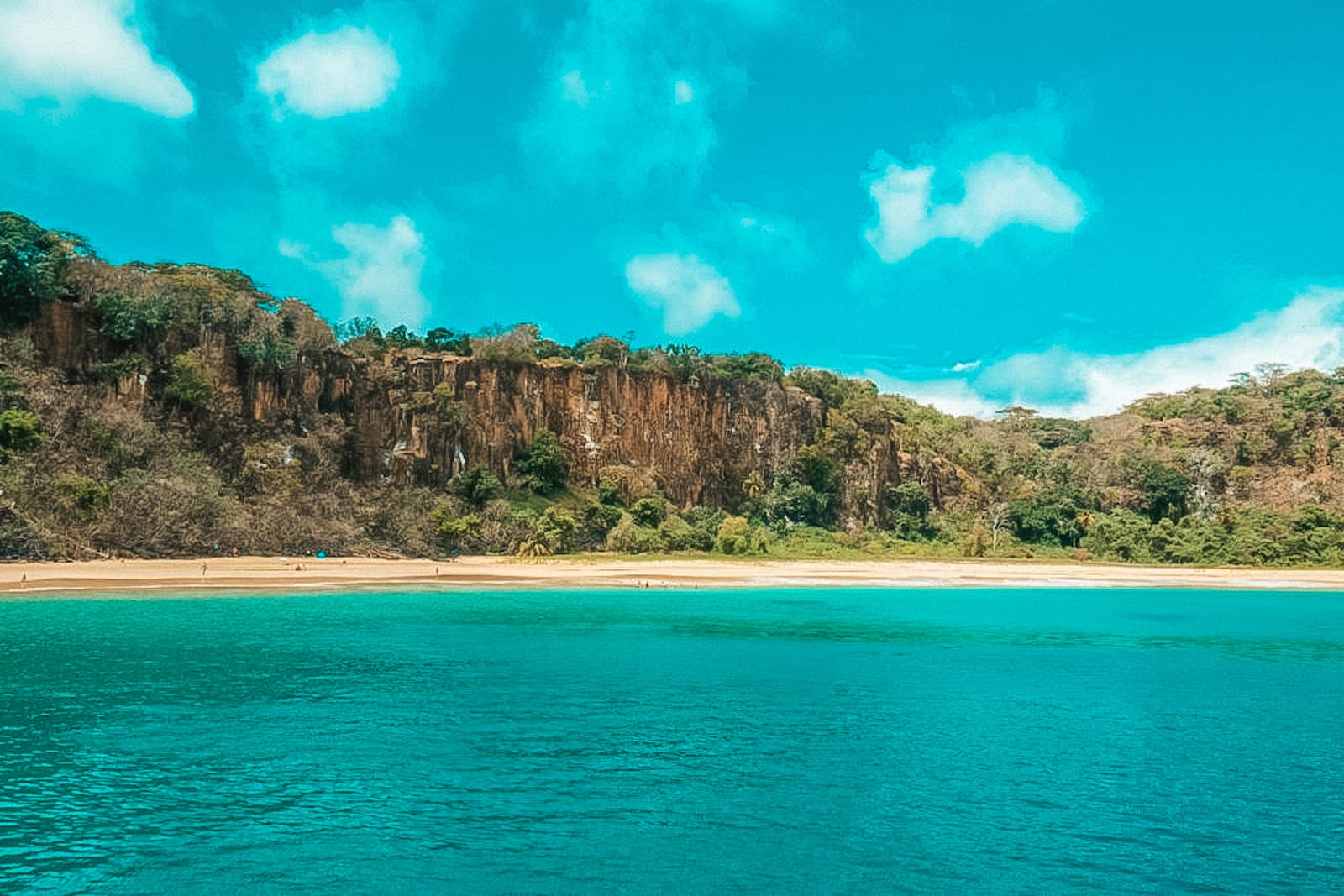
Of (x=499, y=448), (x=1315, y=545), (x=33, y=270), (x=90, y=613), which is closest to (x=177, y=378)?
(x=33, y=270)

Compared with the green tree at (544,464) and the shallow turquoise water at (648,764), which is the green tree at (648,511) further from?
the shallow turquoise water at (648,764)

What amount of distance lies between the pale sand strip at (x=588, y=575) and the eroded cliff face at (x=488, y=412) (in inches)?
478

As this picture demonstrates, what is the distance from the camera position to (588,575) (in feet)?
165

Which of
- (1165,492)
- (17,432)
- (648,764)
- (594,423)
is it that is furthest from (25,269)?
(1165,492)

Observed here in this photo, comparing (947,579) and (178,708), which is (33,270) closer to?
(178,708)

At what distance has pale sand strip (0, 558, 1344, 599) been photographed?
38.5m

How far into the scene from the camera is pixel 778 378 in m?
85.3

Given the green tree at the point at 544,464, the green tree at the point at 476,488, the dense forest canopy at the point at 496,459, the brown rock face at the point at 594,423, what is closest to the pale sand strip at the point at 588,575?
the dense forest canopy at the point at 496,459

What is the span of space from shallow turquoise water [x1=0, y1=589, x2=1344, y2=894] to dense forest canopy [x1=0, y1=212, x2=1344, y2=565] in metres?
22.6

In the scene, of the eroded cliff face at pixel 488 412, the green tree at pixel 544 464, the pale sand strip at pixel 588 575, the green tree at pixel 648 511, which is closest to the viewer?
the pale sand strip at pixel 588 575

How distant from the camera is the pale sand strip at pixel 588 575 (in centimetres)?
3853

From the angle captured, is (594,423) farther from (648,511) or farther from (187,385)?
(187,385)

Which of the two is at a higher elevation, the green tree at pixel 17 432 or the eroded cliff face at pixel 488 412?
the eroded cliff face at pixel 488 412

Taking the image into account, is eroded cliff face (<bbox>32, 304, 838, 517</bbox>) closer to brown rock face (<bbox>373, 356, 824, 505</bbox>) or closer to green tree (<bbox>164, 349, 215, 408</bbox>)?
brown rock face (<bbox>373, 356, 824, 505</bbox>)
